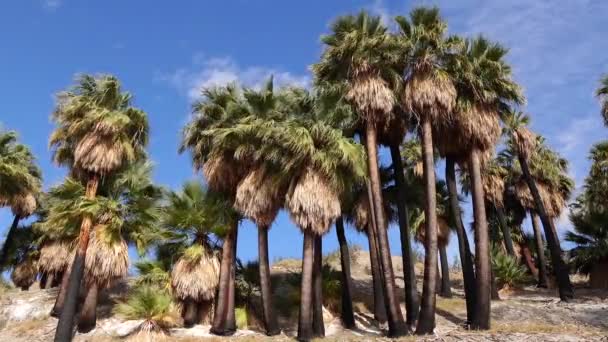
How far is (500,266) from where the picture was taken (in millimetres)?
31531

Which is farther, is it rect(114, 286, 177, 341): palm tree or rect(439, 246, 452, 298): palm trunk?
rect(439, 246, 452, 298): palm trunk

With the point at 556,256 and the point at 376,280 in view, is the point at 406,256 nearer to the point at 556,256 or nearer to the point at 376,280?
the point at 376,280

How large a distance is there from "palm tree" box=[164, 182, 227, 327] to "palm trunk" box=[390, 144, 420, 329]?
22.8 feet

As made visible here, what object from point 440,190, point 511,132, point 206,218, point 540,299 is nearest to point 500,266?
point 540,299

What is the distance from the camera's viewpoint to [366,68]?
821 inches

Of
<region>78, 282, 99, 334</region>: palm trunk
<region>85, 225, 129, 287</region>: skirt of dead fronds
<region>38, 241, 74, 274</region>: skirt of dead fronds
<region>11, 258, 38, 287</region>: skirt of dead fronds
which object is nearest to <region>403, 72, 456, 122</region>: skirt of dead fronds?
<region>85, 225, 129, 287</region>: skirt of dead fronds

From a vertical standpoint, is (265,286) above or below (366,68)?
below

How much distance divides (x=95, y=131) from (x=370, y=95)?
34.1 feet


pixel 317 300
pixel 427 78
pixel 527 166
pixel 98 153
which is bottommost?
pixel 317 300

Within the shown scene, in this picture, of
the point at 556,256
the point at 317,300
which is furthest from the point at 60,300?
the point at 556,256

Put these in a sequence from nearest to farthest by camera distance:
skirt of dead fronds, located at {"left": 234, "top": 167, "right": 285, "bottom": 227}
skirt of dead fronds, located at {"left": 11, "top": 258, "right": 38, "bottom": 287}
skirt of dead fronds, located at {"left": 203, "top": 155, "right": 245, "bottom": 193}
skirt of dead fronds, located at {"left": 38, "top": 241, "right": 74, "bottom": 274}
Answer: skirt of dead fronds, located at {"left": 234, "top": 167, "right": 285, "bottom": 227} → skirt of dead fronds, located at {"left": 203, "top": 155, "right": 245, "bottom": 193} → skirt of dead fronds, located at {"left": 38, "top": 241, "right": 74, "bottom": 274} → skirt of dead fronds, located at {"left": 11, "top": 258, "right": 38, "bottom": 287}

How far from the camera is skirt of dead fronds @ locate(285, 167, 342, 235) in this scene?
17.7 meters

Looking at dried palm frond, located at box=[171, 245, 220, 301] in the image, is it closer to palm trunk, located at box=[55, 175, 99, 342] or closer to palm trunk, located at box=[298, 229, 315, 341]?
palm trunk, located at box=[55, 175, 99, 342]

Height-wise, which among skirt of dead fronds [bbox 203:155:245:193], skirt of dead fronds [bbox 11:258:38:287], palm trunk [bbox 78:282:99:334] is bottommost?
palm trunk [bbox 78:282:99:334]
